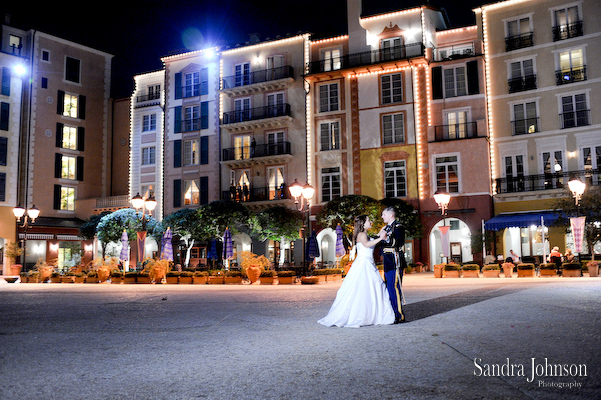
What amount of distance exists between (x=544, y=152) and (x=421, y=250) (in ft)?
31.4

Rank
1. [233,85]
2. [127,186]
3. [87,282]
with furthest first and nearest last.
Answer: [127,186] < [233,85] < [87,282]

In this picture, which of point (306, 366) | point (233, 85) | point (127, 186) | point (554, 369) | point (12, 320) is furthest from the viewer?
point (127, 186)

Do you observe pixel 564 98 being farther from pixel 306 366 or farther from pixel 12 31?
pixel 12 31

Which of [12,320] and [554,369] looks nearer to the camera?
[554,369]

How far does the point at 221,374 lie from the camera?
16.9 ft

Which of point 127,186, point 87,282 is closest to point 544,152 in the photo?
point 87,282

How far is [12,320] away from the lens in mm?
9984

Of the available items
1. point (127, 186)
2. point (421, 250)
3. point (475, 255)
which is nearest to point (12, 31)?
point (127, 186)

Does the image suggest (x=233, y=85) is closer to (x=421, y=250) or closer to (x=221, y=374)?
(x=421, y=250)

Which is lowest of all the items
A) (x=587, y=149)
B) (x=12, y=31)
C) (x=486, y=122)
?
(x=587, y=149)

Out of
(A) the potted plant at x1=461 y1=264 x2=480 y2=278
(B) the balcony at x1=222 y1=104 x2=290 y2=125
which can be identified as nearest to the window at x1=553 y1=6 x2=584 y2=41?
(A) the potted plant at x1=461 y1=264 x2=480 y2=278

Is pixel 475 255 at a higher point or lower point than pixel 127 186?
lower

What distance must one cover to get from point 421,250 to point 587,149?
11445 millimetres

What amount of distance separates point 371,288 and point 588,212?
21447 millimetres
